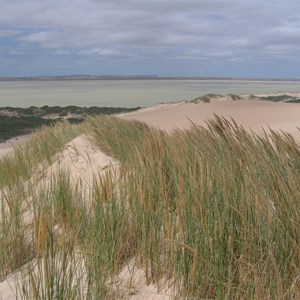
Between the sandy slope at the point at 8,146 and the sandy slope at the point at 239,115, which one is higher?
the sandy slope at the point at 239,115

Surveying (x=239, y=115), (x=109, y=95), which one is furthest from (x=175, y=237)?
(x=109, y=95)

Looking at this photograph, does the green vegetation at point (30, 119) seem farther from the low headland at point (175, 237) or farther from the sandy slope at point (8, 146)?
the low headland at point (175, 237)

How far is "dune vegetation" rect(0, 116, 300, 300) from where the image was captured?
85.7 inches

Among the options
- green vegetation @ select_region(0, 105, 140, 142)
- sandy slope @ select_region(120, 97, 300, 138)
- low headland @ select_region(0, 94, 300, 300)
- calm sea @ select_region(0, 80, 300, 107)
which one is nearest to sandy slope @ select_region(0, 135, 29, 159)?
green vegetation @ select_region(0, 105, 140, 142)

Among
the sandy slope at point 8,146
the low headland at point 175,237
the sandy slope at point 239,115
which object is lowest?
the sandy slope at point 8,146

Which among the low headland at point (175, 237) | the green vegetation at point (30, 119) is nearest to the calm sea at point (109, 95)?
the green vegetation at point (30, 119)

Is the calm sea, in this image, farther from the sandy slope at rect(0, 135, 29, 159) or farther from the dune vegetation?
the dune vegetation

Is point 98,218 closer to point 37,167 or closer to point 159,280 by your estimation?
point 159,280

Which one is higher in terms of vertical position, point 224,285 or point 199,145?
point 199,145

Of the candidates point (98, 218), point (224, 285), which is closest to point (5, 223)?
point (98, 218)

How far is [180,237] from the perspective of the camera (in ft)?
8.17

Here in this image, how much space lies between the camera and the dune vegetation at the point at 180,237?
2178mm

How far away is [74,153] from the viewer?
6.39 m

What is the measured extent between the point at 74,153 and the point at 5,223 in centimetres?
313
